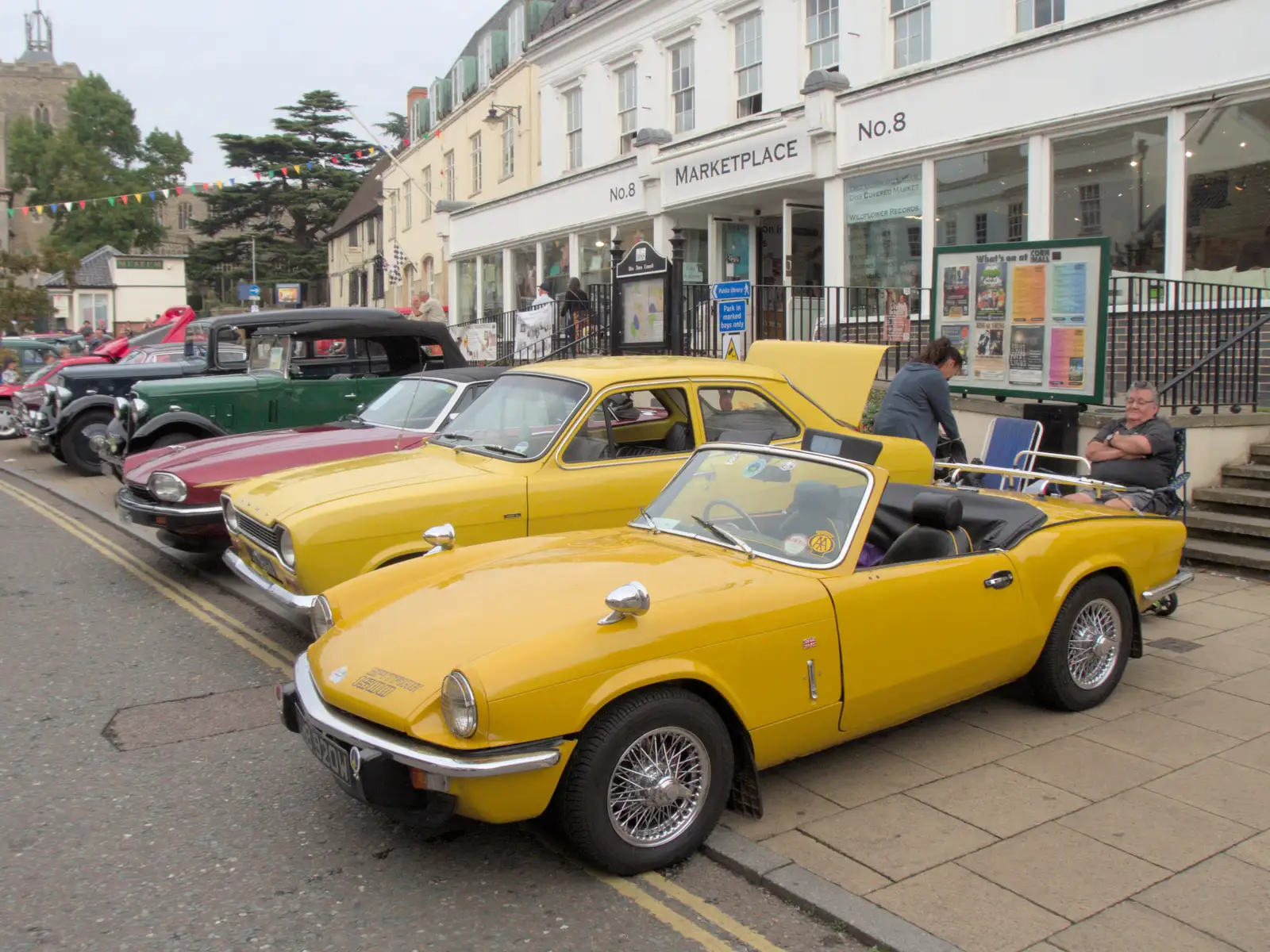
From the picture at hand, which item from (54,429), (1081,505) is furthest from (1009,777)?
(54,429)

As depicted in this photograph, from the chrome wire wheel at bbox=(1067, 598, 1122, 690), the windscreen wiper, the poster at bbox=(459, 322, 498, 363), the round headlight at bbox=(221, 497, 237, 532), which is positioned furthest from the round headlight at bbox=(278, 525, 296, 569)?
the poster at bbox=(459, 322, 498, 363)

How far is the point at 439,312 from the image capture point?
18125 millimetres

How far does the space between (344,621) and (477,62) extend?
27.2 m

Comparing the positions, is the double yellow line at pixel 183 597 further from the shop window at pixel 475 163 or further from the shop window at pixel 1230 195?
the shop window at pixel 475 163

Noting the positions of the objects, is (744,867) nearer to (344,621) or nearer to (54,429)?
(344,621)

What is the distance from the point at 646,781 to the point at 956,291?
7.68 m

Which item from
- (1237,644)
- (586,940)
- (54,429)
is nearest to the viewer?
(586,940)

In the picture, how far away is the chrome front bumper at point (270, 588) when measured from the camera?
5.59 m

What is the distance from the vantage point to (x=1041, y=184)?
1202 cm

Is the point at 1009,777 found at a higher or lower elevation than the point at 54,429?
lower

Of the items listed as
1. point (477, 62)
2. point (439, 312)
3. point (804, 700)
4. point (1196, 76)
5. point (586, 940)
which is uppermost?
point (477, 62)

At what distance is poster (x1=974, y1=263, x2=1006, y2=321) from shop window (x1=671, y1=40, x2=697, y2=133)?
31.7 ft

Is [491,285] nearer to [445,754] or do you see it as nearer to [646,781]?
[646,781]

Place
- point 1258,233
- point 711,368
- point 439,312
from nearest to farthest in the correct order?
point 711,368 < point 1258,233 < point 439,312
